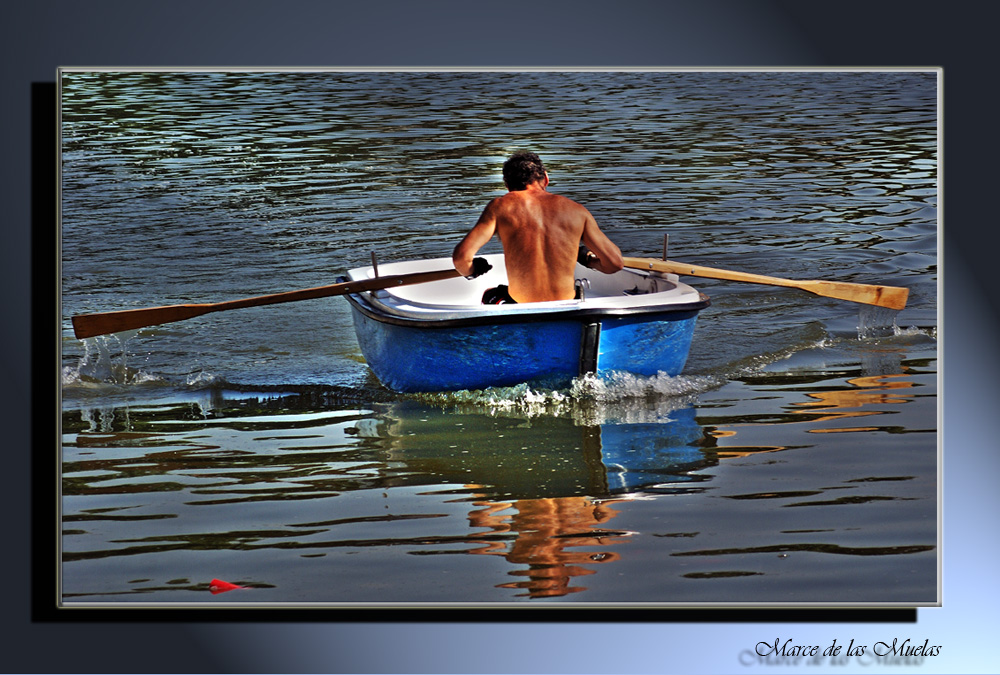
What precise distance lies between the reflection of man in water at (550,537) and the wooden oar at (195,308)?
1097mm

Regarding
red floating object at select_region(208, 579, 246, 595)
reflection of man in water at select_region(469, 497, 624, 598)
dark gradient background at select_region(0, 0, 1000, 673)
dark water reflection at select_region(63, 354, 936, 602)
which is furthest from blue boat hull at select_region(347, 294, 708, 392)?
red floating object at select_region(208, 579, 246, 595)

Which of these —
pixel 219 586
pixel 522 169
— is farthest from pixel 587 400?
pixel 219 586

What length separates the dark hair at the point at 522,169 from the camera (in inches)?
184

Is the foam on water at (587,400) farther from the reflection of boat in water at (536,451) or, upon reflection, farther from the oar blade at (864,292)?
the oar blade at (864,292)

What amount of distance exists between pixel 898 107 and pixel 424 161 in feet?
5.20

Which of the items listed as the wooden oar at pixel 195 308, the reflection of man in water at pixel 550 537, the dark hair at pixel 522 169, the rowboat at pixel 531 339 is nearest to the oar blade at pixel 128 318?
the wooden oar at pixel 195 308

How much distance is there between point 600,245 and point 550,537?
1145 millimetres

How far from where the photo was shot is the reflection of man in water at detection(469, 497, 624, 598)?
394 centimetres

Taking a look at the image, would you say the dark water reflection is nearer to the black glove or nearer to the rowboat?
the rowboat

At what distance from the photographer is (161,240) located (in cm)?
488

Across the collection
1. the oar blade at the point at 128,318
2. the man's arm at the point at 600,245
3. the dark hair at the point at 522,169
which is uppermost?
the dark hair at the point at 522,169

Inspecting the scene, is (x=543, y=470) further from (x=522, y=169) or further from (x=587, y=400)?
(x=522, y=169)

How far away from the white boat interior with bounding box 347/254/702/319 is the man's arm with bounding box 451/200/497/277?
0.48 ft
